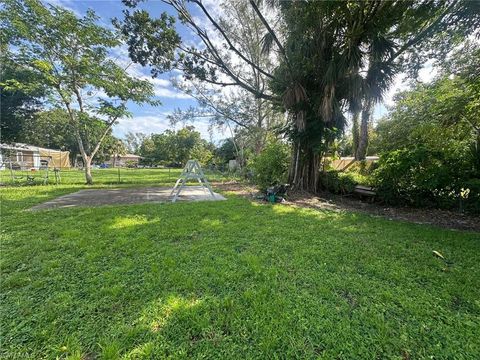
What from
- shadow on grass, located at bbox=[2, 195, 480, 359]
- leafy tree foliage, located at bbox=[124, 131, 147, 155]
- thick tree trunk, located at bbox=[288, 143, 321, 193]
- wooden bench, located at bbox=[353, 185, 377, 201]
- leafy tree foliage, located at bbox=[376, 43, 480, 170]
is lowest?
shadow on grass, located at bbox=[2, 195, 480, 359]

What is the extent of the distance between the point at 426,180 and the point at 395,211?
1003 mm

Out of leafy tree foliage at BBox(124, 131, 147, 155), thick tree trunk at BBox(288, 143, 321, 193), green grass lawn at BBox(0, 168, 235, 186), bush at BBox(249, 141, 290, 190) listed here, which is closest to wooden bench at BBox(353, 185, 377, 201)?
thick tree trunk at BBox(288, 143, 321, 193)

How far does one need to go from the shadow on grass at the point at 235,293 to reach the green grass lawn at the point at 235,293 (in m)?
0.01

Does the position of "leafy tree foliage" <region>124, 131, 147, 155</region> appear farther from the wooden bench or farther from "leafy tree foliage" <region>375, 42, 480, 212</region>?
"leafy tree foliage" <region>375, 42, 480, 212</region>

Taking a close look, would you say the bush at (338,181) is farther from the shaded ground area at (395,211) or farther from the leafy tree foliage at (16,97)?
the leafy tree foliage at (16,97)

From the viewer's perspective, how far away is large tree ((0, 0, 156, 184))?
8016mm

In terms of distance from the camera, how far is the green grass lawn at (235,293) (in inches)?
58.2

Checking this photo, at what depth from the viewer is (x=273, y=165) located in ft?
29.1

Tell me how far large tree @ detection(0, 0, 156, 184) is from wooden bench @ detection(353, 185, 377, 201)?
10759 mm

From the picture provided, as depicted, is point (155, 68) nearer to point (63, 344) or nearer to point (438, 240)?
point (63, 344)

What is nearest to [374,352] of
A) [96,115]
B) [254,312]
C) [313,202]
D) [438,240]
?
[254,312]

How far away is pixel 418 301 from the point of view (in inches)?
76.6

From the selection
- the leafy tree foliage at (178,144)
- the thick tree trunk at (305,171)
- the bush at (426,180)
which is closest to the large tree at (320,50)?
the thick tree trunk at (305,171)

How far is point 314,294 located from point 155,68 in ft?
29.0
